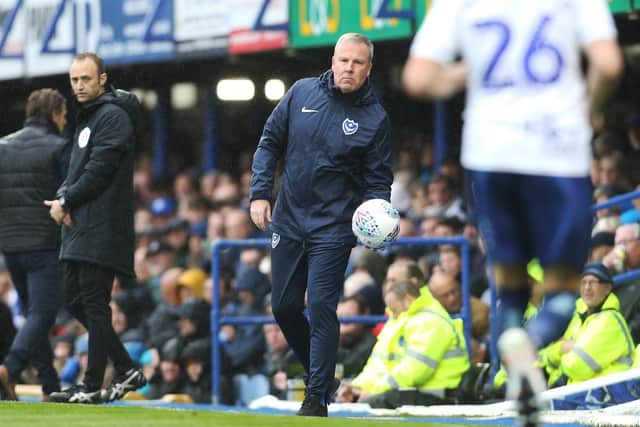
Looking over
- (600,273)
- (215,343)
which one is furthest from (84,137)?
(215,343)

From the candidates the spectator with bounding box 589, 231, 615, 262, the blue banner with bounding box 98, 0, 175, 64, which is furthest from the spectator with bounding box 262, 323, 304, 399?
the blue banner with bounding box 98, 0, 175, 64

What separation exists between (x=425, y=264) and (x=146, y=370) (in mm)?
2938

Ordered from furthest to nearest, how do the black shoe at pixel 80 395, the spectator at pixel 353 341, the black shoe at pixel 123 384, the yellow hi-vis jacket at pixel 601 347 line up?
the spectator at pixel 353 341 < the yellow hi-vis jacket at pixel 601 347 < the black shoe at pixel 123 384 < the black shoe at pixel 80 395

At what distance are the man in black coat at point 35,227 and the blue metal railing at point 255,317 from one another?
223cm

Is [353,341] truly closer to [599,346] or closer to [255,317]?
[255,317]

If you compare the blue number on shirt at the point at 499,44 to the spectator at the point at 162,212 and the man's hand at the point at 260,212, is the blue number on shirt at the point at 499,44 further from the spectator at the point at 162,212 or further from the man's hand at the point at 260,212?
the spectator at the point at 162,212

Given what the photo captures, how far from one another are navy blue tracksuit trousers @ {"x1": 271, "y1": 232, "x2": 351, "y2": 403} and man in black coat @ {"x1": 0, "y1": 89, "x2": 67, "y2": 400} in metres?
2.32

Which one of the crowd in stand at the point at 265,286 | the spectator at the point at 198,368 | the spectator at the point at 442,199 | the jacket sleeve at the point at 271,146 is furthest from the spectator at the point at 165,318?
the jacket sleeve at the point at 271,146

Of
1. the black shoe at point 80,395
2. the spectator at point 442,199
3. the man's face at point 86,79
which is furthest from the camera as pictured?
the spectator at point 442,199

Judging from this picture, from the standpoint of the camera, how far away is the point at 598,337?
10.2 metres

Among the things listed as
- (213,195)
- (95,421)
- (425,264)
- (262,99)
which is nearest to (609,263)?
(425,264)

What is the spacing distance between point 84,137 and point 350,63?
191 centimetres

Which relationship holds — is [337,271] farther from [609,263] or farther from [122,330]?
[122,330]

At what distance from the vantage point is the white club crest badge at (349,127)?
8766 millimetres
